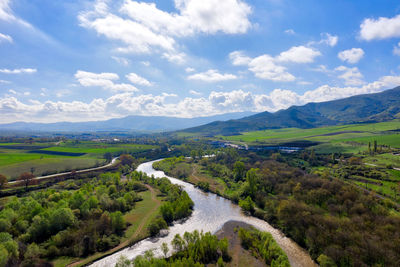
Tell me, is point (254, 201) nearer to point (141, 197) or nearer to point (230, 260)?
point (230, 260)

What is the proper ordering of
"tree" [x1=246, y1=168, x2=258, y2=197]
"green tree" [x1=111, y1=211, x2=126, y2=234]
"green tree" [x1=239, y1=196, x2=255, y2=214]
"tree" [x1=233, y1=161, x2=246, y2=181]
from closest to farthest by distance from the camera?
"green tree" [x1=111, y1=211, x2=126, y2=234] → "green tree" [x1=239, y1=196, x2=255, y2=214] → "tree" [x1=246, y1=168, x2=258, y2=197] → "tree" [x1=233, y1=161, x2=246, y2=181]

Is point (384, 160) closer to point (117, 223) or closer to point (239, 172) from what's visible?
point (239, 172)

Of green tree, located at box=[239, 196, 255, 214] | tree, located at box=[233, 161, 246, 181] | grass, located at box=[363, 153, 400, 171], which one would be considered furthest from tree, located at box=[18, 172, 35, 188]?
grass, located at box=[363, 153, 400, 171]

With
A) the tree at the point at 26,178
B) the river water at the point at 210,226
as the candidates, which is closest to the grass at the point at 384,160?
the river water at the point at 210,226

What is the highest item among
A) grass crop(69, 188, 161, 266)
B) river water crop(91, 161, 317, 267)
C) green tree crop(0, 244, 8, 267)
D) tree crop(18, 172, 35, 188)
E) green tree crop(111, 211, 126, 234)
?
tree crop(18, 172, 35, 188)

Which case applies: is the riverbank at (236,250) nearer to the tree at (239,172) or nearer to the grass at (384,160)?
the tree at (239,172)

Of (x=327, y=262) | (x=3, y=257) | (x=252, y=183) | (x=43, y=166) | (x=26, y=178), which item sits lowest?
(x=327, y=262)

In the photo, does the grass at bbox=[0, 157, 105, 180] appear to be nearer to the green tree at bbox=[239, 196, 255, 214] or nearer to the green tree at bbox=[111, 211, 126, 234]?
the green tree at bbox=[111, 211, 126, 234]

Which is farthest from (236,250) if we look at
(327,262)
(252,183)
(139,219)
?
(252,183)

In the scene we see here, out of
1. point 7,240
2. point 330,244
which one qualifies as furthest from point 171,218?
point 330,244
